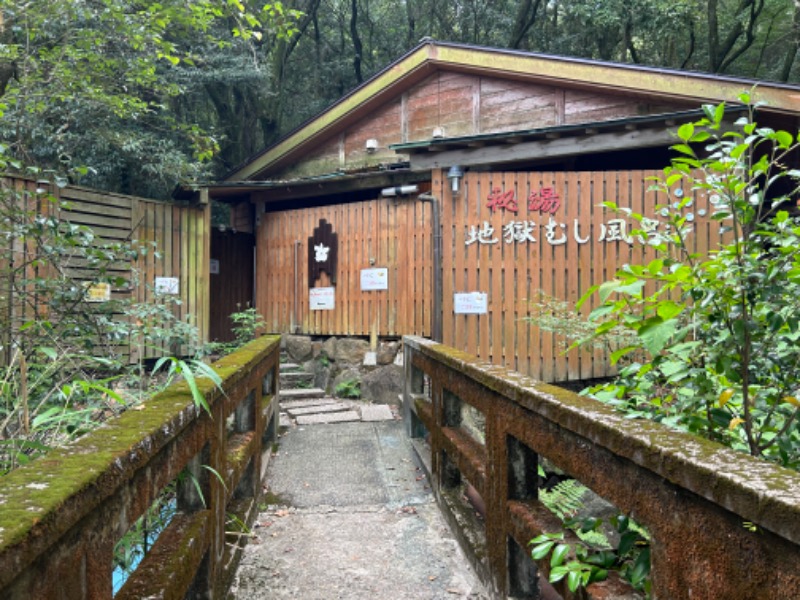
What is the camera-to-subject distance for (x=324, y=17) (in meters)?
17.5

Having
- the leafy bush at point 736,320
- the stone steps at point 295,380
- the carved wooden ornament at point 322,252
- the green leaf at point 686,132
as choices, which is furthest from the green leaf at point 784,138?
the stone steps at point 295,380

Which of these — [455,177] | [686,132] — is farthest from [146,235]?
[686,132]

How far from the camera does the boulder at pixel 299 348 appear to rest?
832cm

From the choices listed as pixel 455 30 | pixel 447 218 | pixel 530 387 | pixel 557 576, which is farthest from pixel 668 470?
pixel 455 30

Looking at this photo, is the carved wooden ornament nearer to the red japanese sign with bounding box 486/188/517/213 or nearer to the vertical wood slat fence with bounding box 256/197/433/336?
the vertical wood slat fence with bounding box 256/197/433/336

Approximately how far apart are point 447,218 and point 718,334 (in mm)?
5491

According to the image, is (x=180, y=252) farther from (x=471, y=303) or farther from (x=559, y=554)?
(x=559, y=554)

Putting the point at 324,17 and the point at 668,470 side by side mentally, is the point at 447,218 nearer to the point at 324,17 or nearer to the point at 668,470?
the point at 668,470

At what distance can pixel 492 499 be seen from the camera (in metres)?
2.37

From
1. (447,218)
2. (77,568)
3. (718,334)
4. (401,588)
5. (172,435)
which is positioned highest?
(447,218)

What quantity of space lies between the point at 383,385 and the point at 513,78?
5.28m

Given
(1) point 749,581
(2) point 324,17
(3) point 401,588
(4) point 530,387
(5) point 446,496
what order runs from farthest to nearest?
1. (2) point 324,17
2. (5) point 446,496
3. (3) point 401,588
4. (4) point 530,387
5. (1) point 749,581

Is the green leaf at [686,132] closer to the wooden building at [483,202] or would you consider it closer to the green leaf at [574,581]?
the green leaf at [574,581]

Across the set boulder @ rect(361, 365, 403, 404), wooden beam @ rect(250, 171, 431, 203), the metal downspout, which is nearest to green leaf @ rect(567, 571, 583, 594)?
the metal downspout
